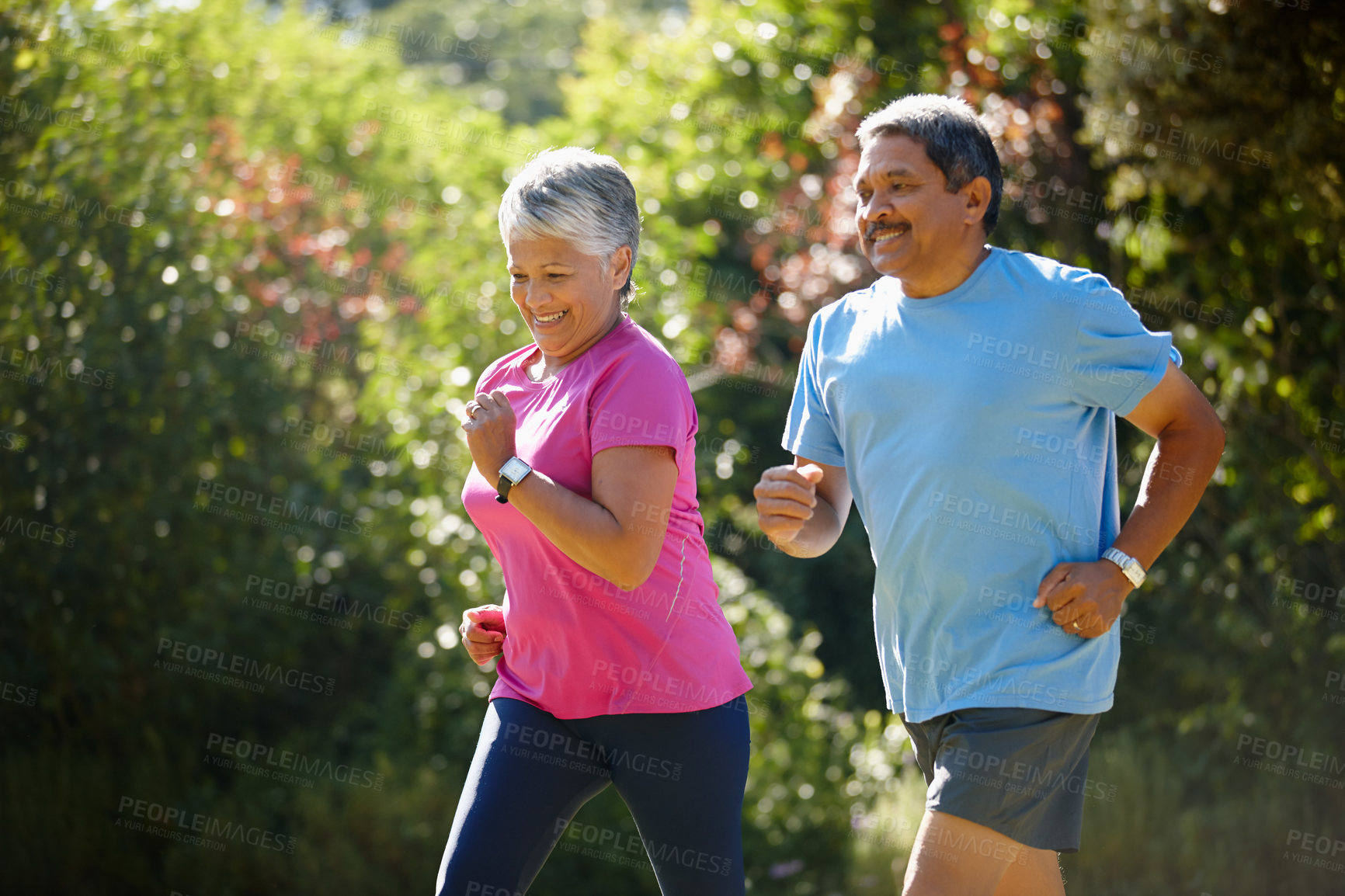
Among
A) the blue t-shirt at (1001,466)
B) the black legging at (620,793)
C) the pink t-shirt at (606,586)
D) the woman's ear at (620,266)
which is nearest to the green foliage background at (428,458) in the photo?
the black legging at (620,793)

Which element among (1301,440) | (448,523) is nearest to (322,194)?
(448,523)

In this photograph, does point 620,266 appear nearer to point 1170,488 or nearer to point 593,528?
point 593,528

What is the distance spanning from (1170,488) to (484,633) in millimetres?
1468

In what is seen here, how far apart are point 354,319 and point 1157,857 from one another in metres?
4.14

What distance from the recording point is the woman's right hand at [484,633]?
265 cm

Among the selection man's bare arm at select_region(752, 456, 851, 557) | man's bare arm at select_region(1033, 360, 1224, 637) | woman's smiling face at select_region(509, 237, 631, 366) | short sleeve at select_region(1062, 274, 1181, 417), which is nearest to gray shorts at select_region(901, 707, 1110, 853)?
man's bare arm at select_region(1033, 360, 1224, 637)

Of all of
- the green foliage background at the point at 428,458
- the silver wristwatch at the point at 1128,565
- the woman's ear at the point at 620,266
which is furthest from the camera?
the green foliage background at the point at 428,458

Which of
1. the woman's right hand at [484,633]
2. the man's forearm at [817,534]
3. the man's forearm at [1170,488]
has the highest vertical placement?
the man's forearm at [1170,488]

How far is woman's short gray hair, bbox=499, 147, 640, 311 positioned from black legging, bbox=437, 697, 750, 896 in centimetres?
95

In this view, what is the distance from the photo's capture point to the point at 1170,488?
7.86ft

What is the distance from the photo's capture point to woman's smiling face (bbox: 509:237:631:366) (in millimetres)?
2395

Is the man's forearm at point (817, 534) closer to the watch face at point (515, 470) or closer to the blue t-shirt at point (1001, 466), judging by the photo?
the blue t-shirt at point (1001, 466)

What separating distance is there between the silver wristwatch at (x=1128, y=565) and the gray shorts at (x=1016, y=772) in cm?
29

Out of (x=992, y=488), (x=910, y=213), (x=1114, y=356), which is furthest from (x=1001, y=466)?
(x=910, y=213)
